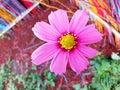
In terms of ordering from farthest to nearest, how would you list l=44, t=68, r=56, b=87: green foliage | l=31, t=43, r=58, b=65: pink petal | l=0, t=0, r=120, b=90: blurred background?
l=44, t=68, r=56, b=87: green foliage, l=0, t=0, r=120, b=90: blurred background, l=31, t=43, r=58, b=65: pink petal

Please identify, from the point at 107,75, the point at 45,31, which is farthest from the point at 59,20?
the point at 107,75

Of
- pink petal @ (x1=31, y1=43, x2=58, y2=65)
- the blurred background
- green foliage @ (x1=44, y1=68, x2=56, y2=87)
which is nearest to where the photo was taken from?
pink petal @ (x1=31, y1=43, x2=58, y2=65)

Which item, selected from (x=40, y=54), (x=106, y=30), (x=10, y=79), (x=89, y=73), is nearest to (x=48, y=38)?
(x=40, y=54)

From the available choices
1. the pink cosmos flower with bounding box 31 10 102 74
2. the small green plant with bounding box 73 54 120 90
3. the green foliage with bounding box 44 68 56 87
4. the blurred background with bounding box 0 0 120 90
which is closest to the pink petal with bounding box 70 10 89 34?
the pink cosmos flower with bounding box 31 10 102 74

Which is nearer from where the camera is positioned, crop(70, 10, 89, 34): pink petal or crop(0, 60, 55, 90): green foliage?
crop(70, 10, 89, 34): pink petal

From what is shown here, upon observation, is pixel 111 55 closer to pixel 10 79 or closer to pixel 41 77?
pixel 41 77

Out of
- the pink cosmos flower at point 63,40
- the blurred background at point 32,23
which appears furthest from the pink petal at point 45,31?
the blurred background at point 32,23

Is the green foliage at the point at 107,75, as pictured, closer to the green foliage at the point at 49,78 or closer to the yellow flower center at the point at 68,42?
the green foliage at the point at 49,78

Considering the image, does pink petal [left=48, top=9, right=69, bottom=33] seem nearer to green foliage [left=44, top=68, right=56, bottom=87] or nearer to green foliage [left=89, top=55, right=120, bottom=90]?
green foliage [left=89, top=55, right=120, bottom=90]
